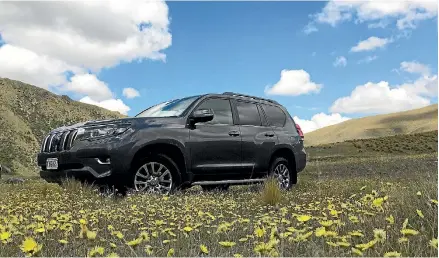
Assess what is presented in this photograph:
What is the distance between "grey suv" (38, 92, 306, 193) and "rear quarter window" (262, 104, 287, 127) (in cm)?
5

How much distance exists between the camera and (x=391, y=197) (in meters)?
5.94

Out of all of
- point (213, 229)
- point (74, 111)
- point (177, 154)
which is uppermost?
point (74, 111)

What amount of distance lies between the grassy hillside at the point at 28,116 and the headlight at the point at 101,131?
132ft

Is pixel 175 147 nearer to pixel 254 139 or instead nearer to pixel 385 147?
pixel 254 139

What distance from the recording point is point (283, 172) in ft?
34.7

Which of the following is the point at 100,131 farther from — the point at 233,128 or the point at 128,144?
the point at 233,128

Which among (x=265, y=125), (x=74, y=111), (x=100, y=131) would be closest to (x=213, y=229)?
(x=100, y=131)

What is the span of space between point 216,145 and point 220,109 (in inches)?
32.8

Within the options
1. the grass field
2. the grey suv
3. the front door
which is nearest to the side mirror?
the grey suv

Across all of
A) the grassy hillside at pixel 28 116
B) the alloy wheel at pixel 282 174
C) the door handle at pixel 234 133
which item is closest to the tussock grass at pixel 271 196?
the door handle at pixel 234 133

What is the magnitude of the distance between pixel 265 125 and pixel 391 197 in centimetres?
456

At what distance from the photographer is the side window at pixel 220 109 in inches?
359

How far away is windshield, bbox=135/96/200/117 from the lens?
8.81 meters

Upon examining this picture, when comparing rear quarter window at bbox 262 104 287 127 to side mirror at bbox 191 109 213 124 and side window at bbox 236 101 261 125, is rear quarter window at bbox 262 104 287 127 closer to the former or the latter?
side window at bbox 236 101 261 125
